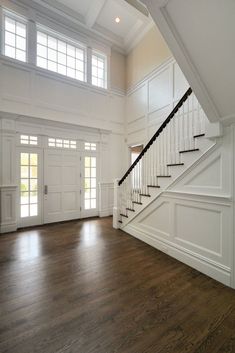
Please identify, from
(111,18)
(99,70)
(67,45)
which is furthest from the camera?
(99,70)

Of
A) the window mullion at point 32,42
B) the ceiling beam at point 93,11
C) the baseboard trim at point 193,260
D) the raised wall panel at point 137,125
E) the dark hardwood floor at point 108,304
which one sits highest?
the ceiling beam at point 93,11

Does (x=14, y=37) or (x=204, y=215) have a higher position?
(x=14, y=37)

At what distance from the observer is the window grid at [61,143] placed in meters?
5.02

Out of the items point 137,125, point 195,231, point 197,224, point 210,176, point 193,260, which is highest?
point 137,125

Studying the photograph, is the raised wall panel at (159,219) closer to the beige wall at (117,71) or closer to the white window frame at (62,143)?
the white window frame at (62,143)

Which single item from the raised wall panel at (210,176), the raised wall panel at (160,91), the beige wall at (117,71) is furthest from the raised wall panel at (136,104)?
the raised wall panel at (210,176)

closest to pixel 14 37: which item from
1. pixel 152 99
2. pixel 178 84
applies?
pixel 152 99

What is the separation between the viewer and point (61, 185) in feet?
17.0

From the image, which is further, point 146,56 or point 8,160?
point 146,56

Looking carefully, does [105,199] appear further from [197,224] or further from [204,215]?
[204,215]

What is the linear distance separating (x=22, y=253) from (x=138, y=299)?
88.6 inches

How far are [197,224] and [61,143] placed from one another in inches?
163

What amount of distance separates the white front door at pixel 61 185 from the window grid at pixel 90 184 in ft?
0.89

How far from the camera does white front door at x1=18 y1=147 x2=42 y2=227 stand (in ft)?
15.1
